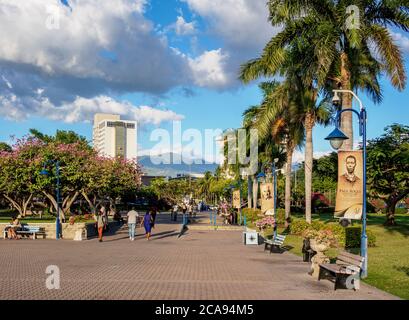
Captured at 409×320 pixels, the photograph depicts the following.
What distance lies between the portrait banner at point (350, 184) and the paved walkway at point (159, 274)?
7.18 ft

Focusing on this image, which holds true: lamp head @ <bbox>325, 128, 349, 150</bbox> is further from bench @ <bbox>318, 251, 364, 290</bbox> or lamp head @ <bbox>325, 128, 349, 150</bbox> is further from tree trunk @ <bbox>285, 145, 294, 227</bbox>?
tree trunk @ <bbox>285, 145, 294, 227</bbox>

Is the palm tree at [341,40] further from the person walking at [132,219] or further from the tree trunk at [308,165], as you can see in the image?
the person walking at [132,219]

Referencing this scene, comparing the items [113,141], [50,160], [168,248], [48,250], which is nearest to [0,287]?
[48,250]

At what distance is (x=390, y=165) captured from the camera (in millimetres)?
31359

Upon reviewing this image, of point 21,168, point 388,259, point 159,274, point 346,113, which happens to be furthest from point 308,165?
point 21,168

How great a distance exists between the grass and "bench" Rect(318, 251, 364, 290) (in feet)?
2.43

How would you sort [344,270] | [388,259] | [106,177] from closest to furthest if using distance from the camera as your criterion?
[344,270] → [388,259] → [106,177]

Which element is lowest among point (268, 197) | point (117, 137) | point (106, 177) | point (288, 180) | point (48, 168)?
point (268, 197)

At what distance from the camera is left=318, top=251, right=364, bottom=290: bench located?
11.4 metres

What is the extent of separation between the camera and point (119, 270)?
14484 millimetres

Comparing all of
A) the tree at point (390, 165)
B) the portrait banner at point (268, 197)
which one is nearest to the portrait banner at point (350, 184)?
the portrait banner at point (268, 197)

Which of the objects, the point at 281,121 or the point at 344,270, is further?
the point at 281,121

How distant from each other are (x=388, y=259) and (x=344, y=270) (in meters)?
6.95

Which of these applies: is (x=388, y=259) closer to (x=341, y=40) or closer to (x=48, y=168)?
(x=341, y=40)
